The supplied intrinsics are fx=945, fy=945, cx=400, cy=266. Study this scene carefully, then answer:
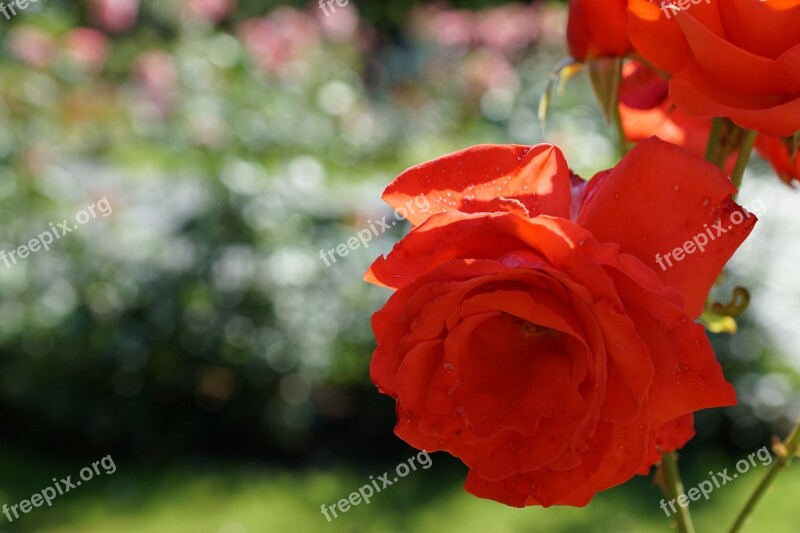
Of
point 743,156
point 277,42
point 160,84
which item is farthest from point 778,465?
point 277,42

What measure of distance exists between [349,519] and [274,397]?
0.54 metres

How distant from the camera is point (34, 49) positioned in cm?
327

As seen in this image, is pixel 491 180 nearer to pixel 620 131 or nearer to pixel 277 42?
pixel 620 131

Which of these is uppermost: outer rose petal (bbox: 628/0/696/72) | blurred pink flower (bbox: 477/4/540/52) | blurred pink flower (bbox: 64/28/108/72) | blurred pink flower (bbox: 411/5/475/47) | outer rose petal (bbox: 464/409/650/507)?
blurred pink flower (bbox: 64/28/108/72)

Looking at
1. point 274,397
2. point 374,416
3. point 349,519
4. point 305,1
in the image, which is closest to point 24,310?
point 274,397

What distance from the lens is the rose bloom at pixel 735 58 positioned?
435mm

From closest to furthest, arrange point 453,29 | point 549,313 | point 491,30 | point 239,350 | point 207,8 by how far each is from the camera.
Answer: point 549,313 < point 239,350 < point 207,8 < point 491,30 < point 453,29

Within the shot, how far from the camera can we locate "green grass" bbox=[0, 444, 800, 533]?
2090 mm

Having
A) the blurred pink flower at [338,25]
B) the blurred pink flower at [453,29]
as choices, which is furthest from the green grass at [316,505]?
the blurred pink flower at [453,29]

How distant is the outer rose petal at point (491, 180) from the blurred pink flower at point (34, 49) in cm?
316

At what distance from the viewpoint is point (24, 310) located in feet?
8.80

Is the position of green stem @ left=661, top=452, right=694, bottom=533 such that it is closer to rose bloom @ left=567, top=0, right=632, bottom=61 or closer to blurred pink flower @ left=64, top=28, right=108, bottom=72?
rose bloom @ left=567, top=0, right=632, bottom=61

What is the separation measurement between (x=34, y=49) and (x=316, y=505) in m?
2.00

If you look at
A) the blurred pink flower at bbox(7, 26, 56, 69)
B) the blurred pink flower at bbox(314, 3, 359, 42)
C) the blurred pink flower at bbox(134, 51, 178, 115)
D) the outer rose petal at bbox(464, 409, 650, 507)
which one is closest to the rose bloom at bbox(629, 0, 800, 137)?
the outer rose petal at bbox(464, 409, 650, 507)
